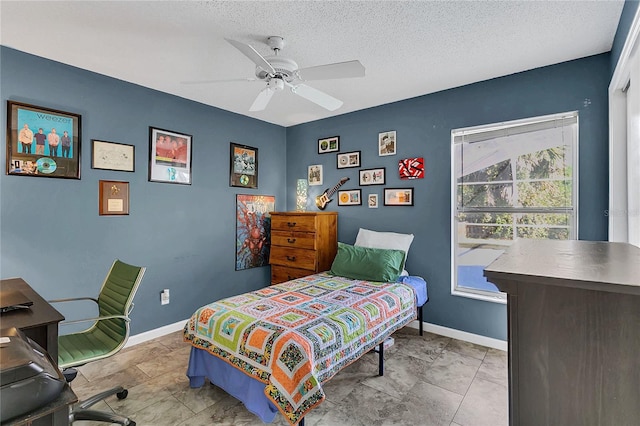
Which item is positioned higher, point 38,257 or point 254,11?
point 254,11

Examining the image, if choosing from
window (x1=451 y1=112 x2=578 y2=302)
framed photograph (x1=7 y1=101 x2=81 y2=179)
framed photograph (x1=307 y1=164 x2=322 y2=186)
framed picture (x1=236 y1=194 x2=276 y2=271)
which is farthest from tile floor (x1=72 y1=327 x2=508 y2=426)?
framed photograph (x1=307 y1=164 x2=322 y2=186)

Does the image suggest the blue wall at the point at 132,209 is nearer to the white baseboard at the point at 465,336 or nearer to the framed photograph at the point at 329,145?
the framed photograph at the point at 329,145

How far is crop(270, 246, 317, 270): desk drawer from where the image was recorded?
147 inches

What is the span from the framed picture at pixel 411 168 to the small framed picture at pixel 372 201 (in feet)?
1.38

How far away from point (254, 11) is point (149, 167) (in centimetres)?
202

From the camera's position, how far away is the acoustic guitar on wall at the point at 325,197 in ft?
13.6

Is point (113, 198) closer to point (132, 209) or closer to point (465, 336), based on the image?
point (132, 209)

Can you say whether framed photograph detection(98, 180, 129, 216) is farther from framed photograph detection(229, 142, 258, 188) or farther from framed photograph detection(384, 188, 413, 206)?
framed photograph detection(384, 188, 413, 206)

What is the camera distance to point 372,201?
386cm

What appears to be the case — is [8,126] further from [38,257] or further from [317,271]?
[317,271]

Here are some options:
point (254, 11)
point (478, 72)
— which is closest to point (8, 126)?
point (254, 11)

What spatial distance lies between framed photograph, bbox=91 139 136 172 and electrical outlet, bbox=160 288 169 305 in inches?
51.6

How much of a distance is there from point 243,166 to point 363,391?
9.78ft

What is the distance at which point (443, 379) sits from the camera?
2.44 meters
